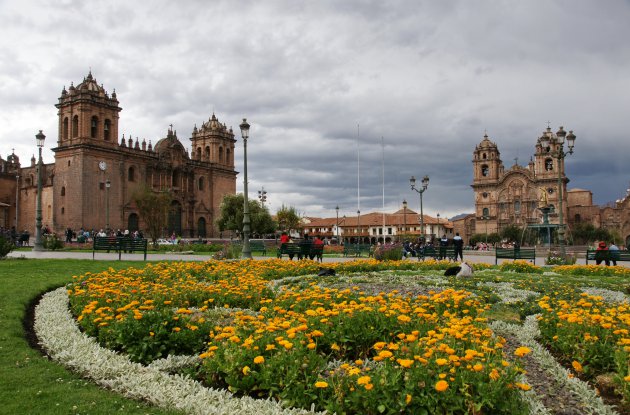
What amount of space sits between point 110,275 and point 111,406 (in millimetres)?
7560

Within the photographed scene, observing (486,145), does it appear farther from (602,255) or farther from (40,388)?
(40,388)

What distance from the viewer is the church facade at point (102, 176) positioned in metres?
52.4

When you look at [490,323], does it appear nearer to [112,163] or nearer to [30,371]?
[30,371]

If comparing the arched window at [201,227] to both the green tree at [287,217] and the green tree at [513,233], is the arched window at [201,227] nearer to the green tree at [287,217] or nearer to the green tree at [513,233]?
the green tree at [287,217]

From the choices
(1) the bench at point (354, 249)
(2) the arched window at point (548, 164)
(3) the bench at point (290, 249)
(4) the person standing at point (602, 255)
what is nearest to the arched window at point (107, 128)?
(1) the bench at point (354, 249)

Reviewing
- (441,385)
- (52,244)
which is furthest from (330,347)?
(52,244)

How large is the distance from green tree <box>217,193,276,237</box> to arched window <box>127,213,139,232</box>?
33.1 feet

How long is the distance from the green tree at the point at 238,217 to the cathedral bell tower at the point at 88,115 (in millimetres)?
14802

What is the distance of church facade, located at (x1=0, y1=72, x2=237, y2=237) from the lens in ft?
172

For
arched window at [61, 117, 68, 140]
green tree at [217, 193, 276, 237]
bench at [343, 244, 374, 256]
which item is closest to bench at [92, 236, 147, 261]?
bench at [343, 244, 374, 256]

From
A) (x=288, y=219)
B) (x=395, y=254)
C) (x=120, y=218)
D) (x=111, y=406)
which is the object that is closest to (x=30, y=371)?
(x=111, y=406)

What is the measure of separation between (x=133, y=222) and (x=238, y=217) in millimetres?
12035

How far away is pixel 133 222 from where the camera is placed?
5734 centimetres

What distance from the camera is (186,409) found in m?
4.57
